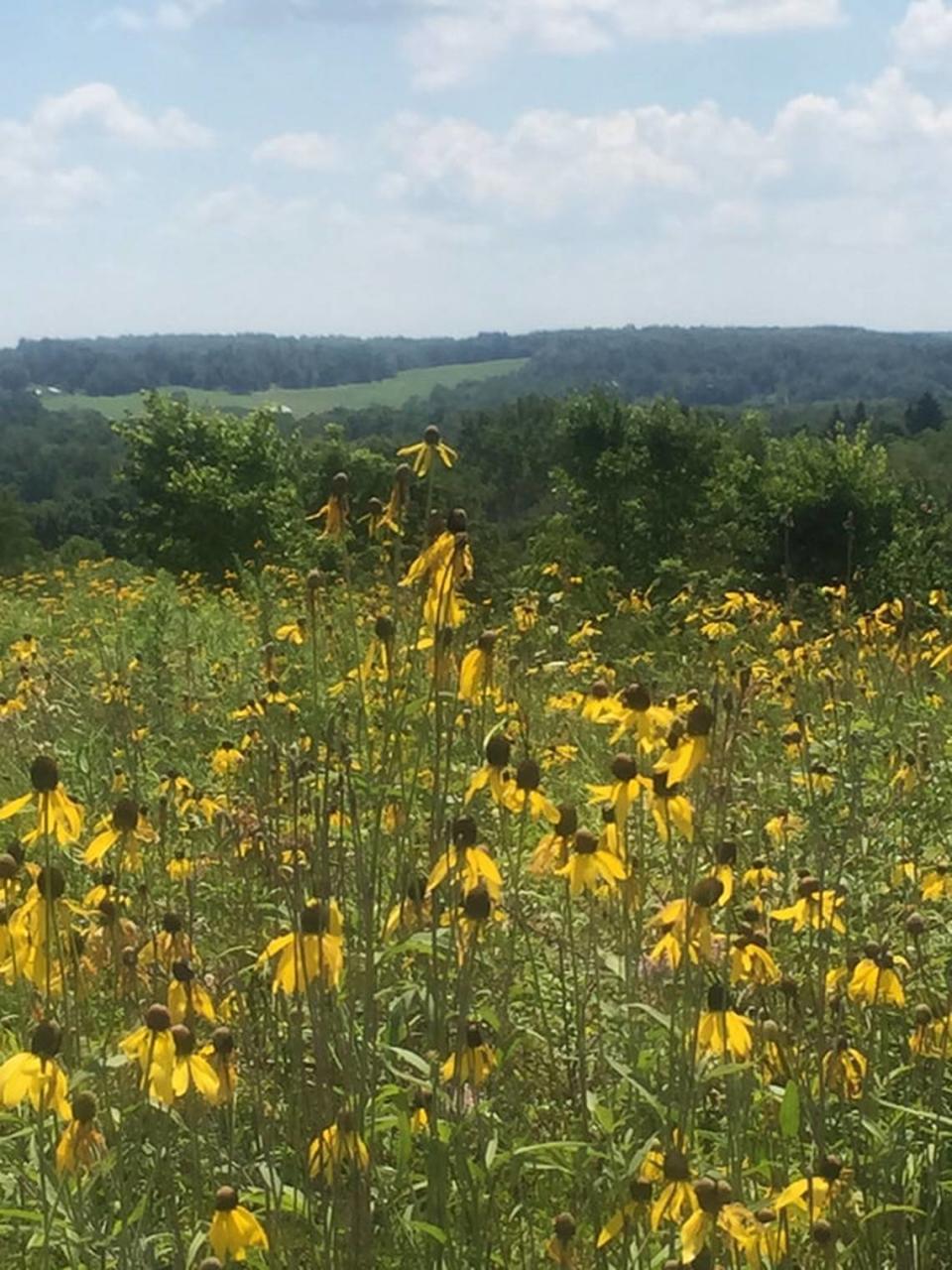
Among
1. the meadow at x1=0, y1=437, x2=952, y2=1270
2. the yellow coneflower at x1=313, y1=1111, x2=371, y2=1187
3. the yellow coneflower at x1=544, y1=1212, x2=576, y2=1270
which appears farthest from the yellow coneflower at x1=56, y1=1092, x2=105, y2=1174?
the yellow coneflower at x1=544, y1=1212, x2=576, y2=1270

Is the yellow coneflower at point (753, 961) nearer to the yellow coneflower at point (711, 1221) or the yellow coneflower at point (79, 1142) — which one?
the yellow coneflower at point (711, 1221)

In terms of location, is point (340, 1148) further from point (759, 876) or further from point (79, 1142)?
point (759, 876)

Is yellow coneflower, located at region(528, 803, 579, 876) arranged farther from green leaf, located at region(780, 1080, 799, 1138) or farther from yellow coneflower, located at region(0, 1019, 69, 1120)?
yellow coneflower, located at region(0, 1019, 69, 1120)

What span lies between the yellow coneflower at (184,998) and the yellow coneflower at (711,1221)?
68 cm

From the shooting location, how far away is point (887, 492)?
2448cm

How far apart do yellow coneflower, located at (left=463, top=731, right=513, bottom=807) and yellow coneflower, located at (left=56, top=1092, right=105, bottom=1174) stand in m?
0.63

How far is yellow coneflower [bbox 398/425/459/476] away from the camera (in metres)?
2.03

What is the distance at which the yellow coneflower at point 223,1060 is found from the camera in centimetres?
180

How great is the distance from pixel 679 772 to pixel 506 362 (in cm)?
15472

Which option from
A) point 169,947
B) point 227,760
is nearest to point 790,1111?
point 169,947

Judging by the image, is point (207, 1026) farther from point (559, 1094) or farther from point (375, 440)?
point (375, 440)

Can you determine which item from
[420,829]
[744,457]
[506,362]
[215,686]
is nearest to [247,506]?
[744,457]

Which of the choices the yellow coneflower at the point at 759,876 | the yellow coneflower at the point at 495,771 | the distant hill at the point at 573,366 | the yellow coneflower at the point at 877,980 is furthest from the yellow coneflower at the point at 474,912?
the distant hill at the point at 573,366

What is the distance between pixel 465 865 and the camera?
68.9 inches
